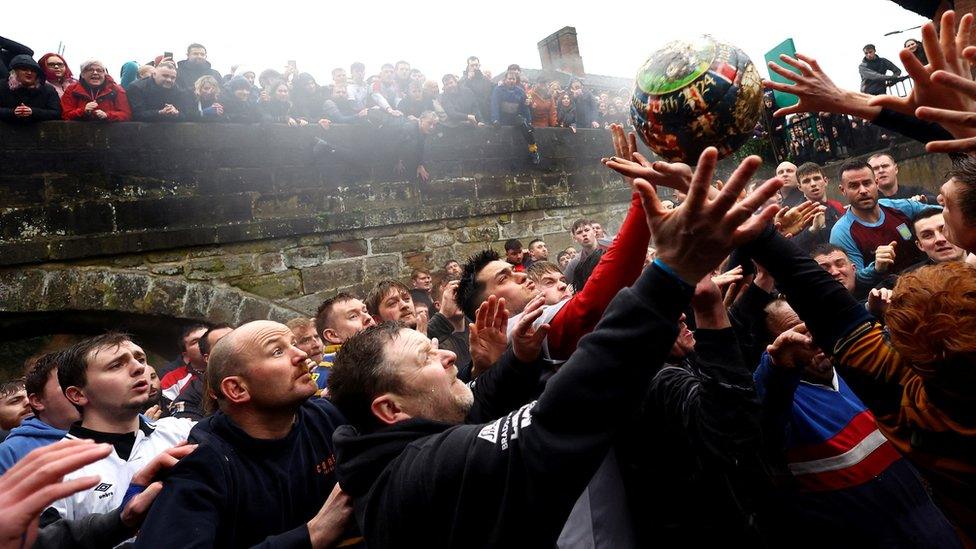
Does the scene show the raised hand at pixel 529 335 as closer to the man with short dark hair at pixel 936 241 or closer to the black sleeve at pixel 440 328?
the black sleeve at pixel 440 328

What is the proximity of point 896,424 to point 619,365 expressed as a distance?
3.78ft

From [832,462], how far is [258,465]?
7.33 ft

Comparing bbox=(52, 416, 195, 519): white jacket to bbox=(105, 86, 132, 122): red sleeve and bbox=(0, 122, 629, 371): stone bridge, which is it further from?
bbox=(105, 86, 132, 122): red sleeve

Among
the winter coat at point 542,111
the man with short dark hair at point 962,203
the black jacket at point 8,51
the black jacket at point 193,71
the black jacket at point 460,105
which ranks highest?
the black jacket at point 8,51

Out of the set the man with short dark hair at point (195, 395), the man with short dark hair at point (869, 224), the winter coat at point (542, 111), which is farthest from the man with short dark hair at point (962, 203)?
the winter coat at point (542, 111)

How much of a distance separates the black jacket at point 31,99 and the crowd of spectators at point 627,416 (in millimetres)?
4316

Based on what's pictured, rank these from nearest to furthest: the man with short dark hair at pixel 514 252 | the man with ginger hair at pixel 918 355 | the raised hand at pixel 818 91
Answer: the man with ginger hair at pixel 918 355 → the raised hand at pixel 818 91 → the man with short dark hair at pixel 514 252

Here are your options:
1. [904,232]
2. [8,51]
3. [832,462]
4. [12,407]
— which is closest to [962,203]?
[832,462]

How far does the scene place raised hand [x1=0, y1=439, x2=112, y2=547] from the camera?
5.08 ft

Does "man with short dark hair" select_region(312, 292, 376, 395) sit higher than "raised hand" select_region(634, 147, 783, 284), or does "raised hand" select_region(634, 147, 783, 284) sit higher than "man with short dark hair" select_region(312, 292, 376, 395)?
"raised hand" select_region(634, 147, 783, 284)

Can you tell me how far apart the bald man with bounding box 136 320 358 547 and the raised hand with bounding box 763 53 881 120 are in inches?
85.5

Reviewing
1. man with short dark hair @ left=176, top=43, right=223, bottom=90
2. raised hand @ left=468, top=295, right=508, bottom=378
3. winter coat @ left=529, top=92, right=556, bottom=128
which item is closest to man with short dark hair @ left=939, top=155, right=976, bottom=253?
raised hand @ left=468, top=295, right=508, bottom=378

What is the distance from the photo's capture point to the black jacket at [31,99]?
6.15 meters

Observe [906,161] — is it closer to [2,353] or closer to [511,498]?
[511,498]
